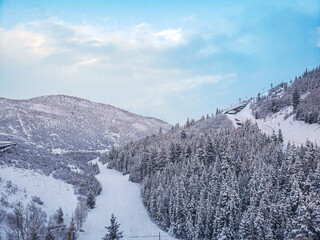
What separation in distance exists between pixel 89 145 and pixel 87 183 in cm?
8394

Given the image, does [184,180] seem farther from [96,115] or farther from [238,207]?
[96,115]

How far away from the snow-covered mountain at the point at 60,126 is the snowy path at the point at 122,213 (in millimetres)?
58625

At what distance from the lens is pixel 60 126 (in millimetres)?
145875

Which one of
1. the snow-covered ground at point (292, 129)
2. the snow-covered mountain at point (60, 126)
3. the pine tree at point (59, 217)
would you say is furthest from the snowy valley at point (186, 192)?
the snow-covered mountain at point (60, 126)

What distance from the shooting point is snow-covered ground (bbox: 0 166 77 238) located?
114 ft

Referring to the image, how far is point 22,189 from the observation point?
122 ft

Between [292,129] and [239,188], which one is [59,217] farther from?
[292,129]

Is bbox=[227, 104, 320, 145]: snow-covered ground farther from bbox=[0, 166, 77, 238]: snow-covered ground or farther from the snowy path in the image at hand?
bbox=[0, 166, 77, 238]: snow-covered ground

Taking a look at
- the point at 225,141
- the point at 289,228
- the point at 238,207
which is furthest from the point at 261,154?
the point at 289,228

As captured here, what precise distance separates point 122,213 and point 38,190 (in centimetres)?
2122

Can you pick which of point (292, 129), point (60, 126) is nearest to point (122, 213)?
point (292, 129)

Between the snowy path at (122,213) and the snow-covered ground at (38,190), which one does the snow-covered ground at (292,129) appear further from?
the snow-covered ground at (38,190)

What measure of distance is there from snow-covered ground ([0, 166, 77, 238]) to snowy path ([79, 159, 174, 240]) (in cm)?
582

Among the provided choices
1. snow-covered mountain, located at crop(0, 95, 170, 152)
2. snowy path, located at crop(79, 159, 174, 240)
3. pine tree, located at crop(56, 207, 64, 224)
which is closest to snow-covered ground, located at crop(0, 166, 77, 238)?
pine tree, located at crop(56, 207, 64, 224)
